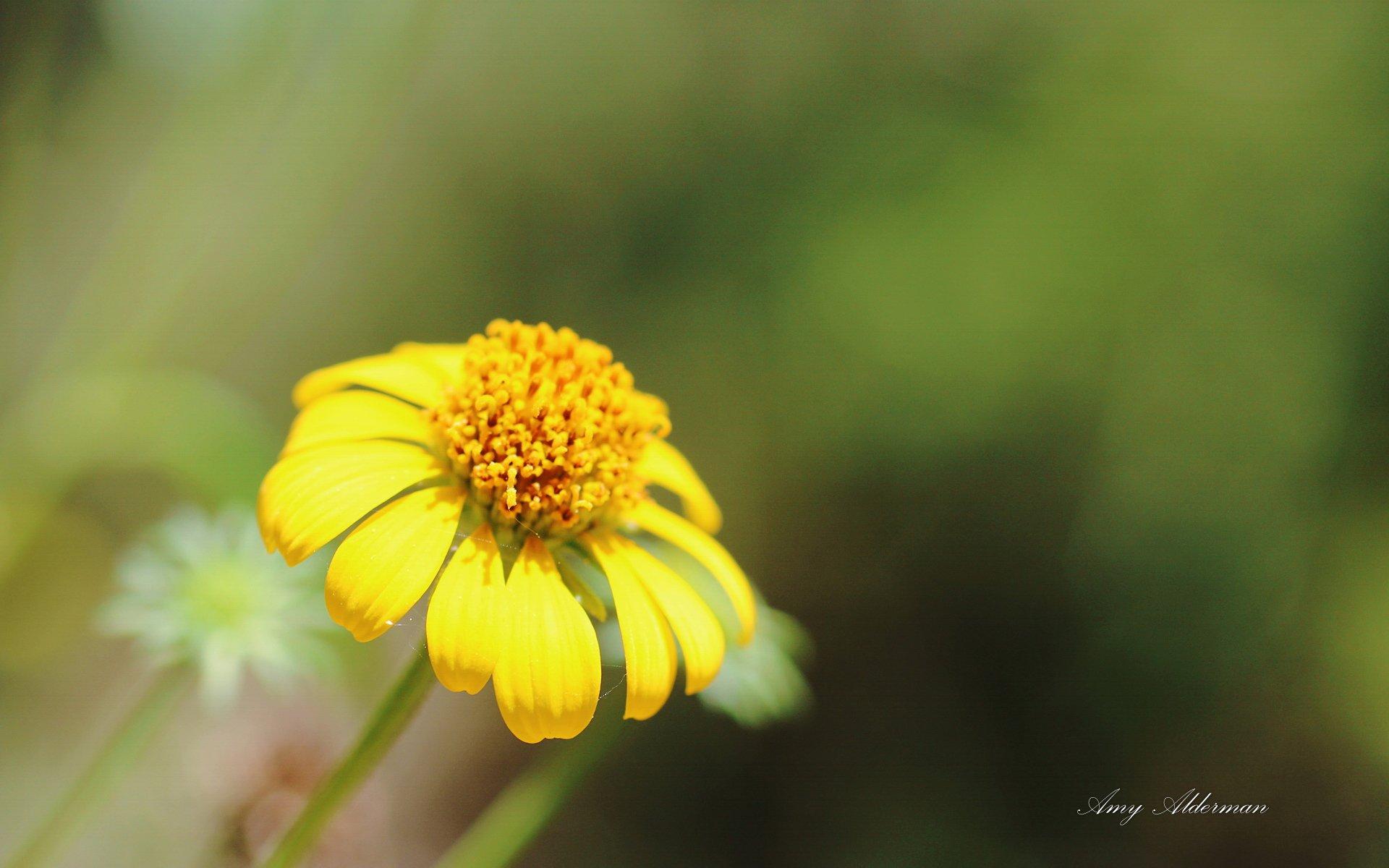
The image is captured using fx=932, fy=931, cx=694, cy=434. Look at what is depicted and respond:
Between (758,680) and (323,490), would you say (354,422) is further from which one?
(758,680)

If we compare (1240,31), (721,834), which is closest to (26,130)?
(721,834)

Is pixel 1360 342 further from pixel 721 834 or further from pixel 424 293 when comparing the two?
pixel 424 293

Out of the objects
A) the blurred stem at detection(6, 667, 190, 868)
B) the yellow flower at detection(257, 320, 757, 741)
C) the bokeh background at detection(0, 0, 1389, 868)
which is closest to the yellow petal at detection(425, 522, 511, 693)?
the yellow flower at detection(257, 320, 757, 741)

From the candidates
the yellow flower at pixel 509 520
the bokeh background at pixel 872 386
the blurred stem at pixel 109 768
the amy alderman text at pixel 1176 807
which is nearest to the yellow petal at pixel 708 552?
the yellow flower at pixel 509 520

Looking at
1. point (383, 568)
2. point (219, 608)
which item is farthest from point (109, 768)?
point (383, 568)

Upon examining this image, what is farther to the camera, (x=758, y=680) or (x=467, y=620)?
(x=758, y=680)
